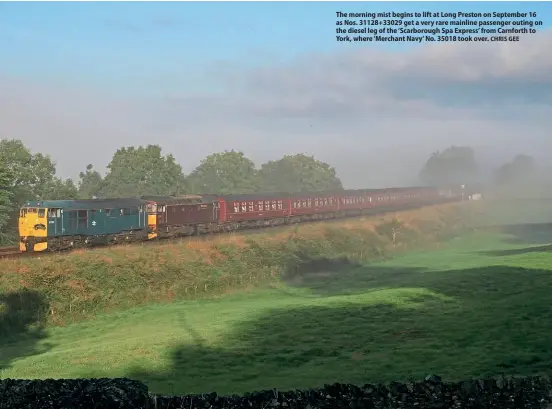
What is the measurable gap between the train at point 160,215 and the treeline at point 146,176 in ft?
53.0

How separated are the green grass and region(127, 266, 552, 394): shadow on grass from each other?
5 cm

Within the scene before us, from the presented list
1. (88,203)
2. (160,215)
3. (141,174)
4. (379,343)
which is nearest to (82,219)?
(88,203)

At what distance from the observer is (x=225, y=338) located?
2941cm

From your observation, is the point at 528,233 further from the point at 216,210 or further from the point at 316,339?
the point at 316,339

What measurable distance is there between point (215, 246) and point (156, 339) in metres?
23.8

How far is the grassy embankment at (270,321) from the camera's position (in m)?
22.6

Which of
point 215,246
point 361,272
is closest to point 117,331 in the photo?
point 215,246

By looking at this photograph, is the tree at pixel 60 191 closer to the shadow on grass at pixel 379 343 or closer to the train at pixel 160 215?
the train at pixel 160 215

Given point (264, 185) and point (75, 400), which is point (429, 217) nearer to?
point (264, 185)

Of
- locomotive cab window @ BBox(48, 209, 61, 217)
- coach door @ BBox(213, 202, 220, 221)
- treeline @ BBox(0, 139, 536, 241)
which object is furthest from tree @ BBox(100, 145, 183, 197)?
locomotive cab window @ BBox(48, 209, 61, 217)

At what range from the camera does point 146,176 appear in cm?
11744

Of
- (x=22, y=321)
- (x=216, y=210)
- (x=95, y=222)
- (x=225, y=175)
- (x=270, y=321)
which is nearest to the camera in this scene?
(x=270, y=321)

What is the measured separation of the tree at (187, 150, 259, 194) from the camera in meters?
150

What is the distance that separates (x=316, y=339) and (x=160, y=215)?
32.6 metres
